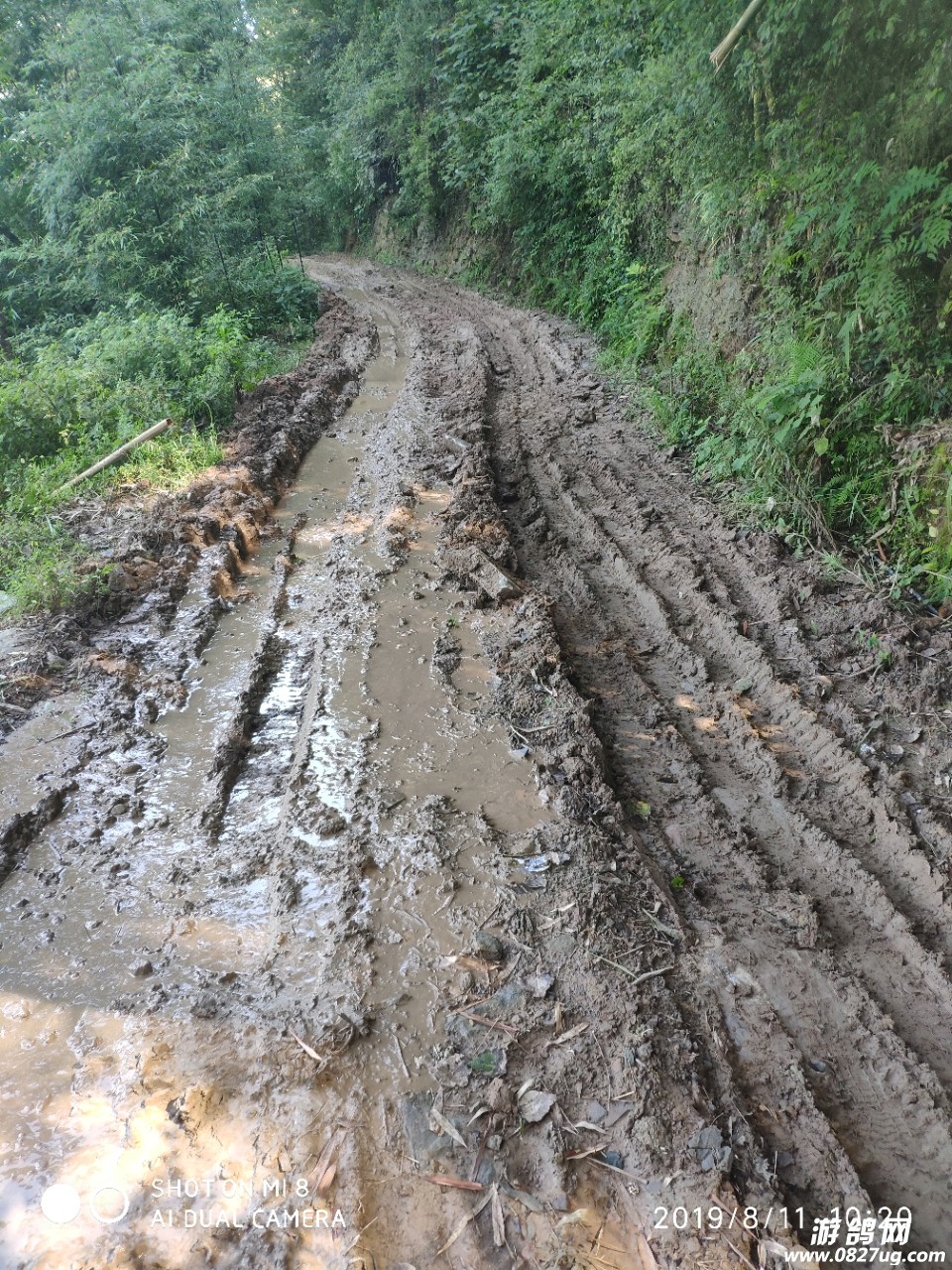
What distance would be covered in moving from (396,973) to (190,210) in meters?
13.2

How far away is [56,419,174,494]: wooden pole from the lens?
7168 millimetres

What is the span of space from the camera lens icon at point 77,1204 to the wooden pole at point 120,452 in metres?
6.22

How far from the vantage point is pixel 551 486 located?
7195 millimetres

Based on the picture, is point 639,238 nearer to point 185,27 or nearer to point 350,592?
point 350,592

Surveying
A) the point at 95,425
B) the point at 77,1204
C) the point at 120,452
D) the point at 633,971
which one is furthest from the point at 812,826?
the point at 95,425

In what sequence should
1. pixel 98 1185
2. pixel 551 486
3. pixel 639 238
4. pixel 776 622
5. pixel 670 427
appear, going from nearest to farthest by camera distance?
pixel 98 1185, pixel 776 622, pixel 551 486, pixel 670 427, pixel 639 238

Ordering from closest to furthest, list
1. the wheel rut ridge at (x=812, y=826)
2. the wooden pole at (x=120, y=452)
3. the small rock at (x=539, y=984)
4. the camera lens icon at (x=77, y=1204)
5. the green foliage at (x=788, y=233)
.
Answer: the camera lens icon at (x=77, y=1204)
the wheel rut ridge at (x=812, y=826)
the small rock at (x=539, y=984)
the green foliage at (x=788, y=233)
the wooden pole at (x=120, y=452)

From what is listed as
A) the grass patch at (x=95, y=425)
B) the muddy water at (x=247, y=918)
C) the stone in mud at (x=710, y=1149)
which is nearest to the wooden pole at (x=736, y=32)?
the muddy water at (x=247, y=918)

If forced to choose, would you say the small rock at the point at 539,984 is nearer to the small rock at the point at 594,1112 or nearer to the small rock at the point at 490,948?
the small rock at the point at 490,948

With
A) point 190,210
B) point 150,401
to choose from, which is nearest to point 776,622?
point 150,401

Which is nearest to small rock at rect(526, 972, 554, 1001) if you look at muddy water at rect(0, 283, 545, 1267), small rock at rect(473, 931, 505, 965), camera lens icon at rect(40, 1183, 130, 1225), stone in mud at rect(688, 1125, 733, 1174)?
small rock at rect(473, 931, 505, 965)

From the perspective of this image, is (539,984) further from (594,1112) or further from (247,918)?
(247,918)

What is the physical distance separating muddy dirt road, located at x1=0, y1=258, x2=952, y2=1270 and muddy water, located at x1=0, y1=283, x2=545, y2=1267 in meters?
0.02

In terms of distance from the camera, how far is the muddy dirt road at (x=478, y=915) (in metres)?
2.24
